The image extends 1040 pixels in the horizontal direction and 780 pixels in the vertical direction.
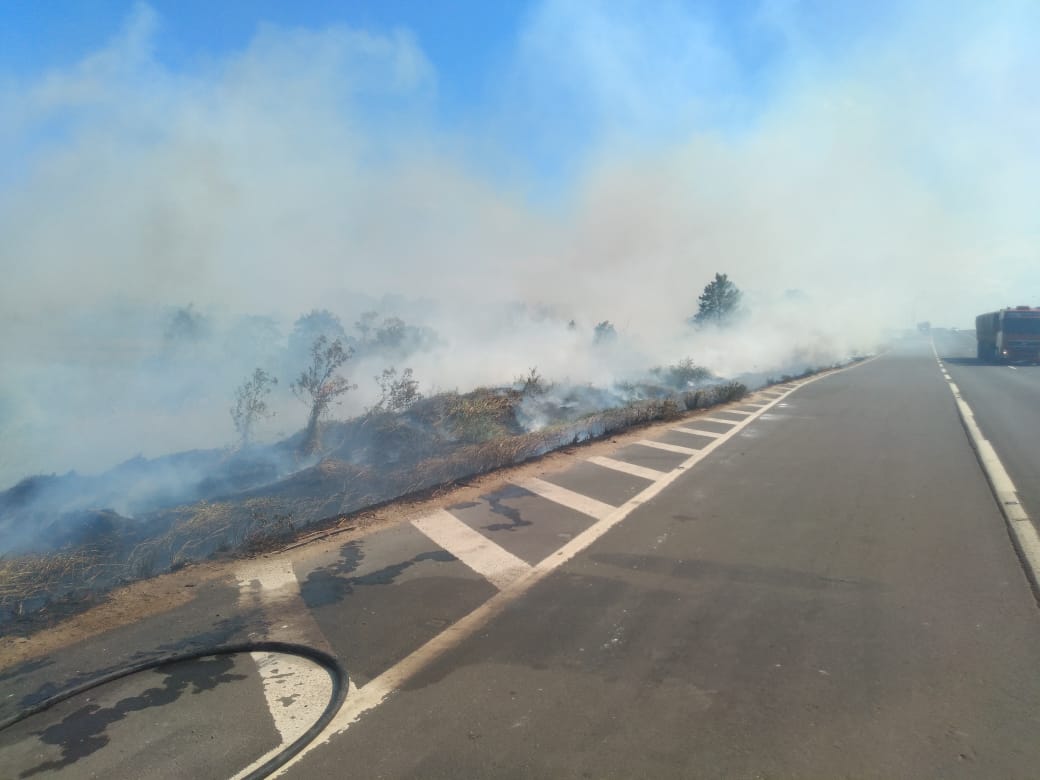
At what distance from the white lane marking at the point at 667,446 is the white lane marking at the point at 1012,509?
3.53 m

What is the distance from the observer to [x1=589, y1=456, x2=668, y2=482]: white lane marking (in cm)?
774

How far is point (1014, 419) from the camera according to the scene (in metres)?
12.1

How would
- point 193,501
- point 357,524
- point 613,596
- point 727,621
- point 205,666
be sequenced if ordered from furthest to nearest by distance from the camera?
point 193,501
point 357,524
point 613,596
point 727,621
point 205,666

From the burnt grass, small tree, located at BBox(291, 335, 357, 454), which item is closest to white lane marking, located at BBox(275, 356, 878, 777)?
the burnt grass

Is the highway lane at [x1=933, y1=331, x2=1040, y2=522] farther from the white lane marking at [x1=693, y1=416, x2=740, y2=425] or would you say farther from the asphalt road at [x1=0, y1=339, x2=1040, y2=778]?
the white lane marking at [x1=693, y1=416, x2=740, y2=425]

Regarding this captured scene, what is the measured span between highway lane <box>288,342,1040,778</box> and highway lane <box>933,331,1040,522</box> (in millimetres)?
1827

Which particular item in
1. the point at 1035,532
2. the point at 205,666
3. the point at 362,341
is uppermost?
the point at 362,341

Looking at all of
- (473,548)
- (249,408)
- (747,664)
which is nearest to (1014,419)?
(473,548)

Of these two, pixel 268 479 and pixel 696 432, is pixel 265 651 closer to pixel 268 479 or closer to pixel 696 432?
pixel 268 479

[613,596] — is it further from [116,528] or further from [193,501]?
[193,501]

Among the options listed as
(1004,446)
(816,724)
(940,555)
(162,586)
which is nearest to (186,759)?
(162,586)

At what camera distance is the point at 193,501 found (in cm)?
899

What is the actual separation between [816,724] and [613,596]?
62.8 inches

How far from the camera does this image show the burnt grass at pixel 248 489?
5.42 metres
